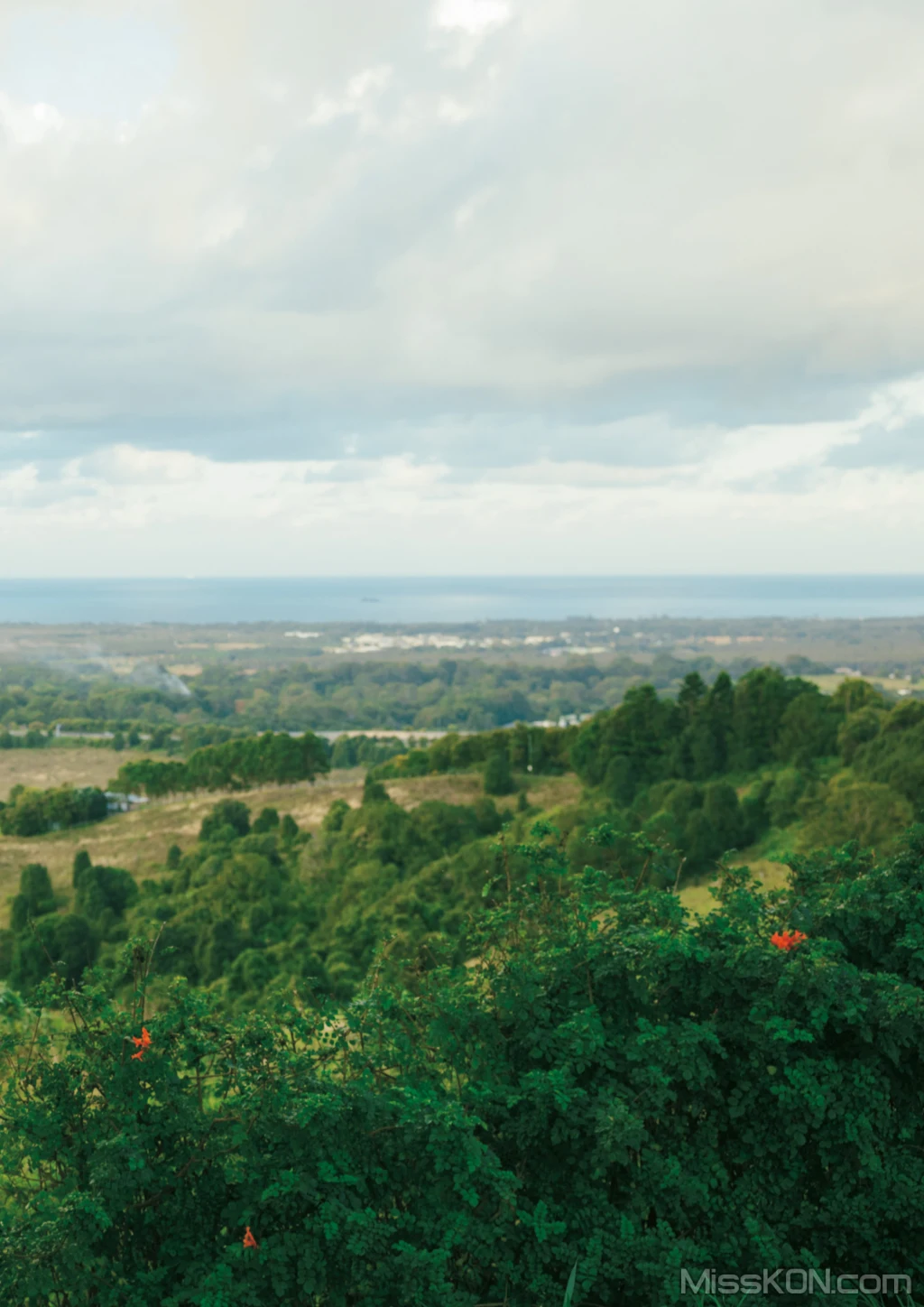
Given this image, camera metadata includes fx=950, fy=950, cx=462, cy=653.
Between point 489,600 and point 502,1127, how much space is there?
146362mm

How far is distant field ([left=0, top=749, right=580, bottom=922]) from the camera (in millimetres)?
31281

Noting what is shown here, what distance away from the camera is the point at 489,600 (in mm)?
149250

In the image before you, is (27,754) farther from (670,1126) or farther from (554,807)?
(670,1126)

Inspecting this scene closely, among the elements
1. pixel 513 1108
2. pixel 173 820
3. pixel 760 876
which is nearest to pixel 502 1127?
pixel 513 1108

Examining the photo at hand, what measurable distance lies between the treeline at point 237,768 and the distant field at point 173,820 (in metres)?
0.66

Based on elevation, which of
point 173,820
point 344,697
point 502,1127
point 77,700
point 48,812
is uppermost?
point 502,1127

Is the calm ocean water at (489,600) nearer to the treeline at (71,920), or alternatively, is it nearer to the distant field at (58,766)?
the distant field at (58,766)

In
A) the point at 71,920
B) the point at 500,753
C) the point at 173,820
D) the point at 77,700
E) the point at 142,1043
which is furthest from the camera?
the point at 77,700

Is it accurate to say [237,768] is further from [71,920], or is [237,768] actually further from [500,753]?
[71,920]

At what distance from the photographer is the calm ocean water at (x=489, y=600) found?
370 ft

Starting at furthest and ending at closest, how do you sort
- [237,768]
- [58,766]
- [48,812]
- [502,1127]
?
[58,766], [237,768], [48,812], [502,1127]

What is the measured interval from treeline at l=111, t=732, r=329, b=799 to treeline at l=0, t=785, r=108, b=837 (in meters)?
2.13

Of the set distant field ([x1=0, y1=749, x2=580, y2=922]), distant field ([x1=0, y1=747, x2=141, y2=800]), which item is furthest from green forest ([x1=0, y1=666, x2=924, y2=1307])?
distant field ([x1=0, y1=747, x2=141, y2=800])

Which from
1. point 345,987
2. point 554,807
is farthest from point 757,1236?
point 554,807
